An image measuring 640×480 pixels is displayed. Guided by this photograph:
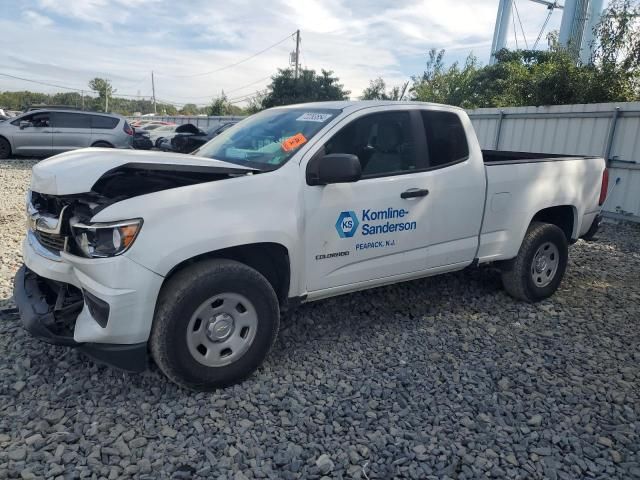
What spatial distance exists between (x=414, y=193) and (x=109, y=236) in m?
2.17

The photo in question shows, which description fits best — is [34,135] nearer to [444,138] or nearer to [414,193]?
[444,138]

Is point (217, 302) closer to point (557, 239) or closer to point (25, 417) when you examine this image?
point (25, 417)

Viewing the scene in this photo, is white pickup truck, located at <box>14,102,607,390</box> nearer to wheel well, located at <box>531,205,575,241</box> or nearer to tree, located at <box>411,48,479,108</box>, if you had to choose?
wheel well, located at <box>531,205,575,241</box>

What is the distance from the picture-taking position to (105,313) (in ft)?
9.08

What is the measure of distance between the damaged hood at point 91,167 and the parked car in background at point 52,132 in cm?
1295

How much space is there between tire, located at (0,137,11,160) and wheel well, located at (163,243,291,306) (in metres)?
14.6

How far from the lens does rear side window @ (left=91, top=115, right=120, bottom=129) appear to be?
49.8 ft

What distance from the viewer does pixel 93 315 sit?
2.84 m

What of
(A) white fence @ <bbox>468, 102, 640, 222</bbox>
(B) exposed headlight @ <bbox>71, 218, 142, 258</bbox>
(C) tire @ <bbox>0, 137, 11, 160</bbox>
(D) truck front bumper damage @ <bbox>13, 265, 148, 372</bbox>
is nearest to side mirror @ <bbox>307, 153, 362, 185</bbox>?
(B) exposed headlight @ <bbox>71, 218, 142, 258</bbox>

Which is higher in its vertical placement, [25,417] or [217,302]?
[217,302]

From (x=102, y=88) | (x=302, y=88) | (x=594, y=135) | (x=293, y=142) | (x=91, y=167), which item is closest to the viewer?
(x=91, y=167)

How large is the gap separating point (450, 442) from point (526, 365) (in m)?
1.21

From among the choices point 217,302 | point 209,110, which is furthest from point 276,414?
point 209,110

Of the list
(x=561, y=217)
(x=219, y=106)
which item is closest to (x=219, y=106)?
(x=219, y=106)
